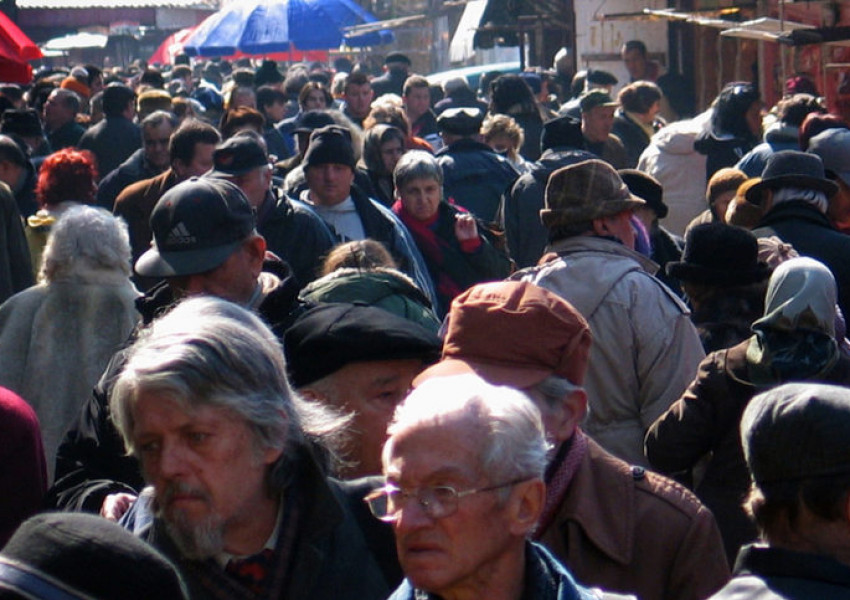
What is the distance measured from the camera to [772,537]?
9.64 feet

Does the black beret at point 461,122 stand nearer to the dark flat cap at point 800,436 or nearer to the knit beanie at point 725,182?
the knit beanie at point 725,182

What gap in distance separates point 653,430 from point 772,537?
5.05 feet

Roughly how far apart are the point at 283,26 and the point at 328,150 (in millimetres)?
13358

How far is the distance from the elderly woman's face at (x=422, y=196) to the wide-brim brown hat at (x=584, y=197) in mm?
2427

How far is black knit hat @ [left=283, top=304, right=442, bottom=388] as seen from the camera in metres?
3.64

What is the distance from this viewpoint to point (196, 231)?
4.47 m

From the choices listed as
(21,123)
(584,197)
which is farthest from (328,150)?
(21,123)

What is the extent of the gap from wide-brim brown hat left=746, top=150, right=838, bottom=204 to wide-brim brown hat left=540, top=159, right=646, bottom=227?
58.6 inches

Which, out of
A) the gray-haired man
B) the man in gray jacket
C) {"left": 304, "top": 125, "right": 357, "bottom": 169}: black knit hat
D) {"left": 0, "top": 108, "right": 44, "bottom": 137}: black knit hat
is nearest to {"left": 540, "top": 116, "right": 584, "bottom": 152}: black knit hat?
{"left": 304, "top": 125, "right": 357, "bottom": 169}: black knit hat

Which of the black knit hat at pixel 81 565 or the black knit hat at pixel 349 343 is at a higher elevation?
the black knit hat at pixel 81 565

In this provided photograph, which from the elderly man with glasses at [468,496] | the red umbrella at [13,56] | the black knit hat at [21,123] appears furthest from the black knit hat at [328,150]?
the black knit hat at [21,123]

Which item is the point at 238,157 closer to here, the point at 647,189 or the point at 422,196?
the point at 422,196

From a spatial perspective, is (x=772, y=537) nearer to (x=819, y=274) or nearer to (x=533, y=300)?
(x=533, y=300)

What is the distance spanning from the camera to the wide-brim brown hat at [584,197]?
5027 millimetres
